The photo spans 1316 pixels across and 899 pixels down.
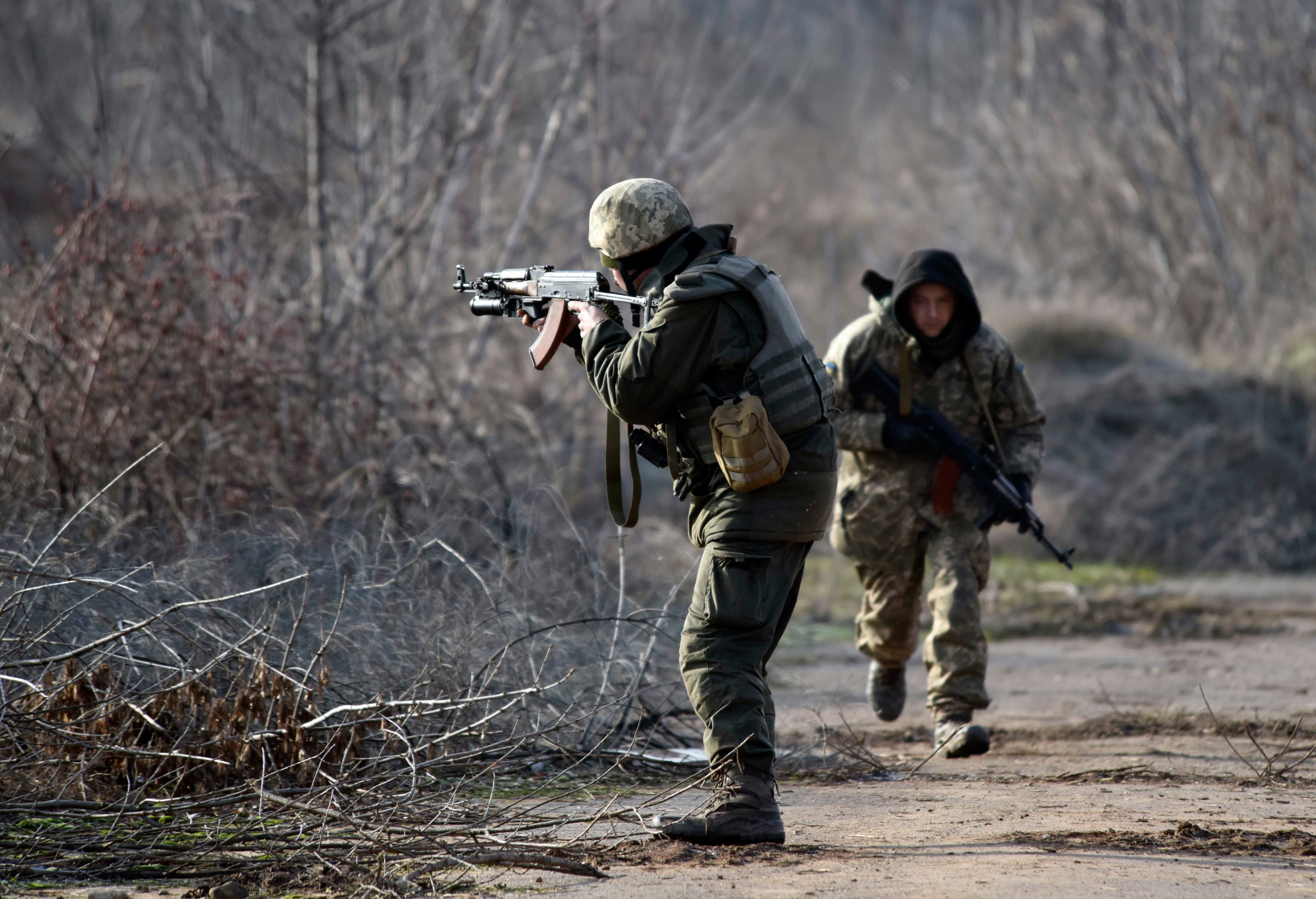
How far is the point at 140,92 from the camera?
1516 cm

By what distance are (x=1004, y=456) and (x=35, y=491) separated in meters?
4.40

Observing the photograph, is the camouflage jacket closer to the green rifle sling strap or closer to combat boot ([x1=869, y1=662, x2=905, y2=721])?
combat boot ([x1=869, y1=662, x2=905, y2=721])

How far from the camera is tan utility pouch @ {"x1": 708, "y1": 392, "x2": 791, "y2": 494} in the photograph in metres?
3.27

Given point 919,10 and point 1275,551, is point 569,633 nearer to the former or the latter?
point 1275,551

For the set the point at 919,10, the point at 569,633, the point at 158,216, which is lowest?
the point at 569,633

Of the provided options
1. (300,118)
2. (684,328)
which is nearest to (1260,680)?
(684,328)

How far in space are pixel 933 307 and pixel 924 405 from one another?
0.41 meters

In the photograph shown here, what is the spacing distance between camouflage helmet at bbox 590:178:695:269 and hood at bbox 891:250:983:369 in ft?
5.83

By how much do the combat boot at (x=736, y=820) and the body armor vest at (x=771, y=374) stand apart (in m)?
0.83

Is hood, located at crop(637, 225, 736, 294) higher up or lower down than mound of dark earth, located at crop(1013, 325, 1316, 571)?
higher up

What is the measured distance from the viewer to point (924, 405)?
5273 millimetres

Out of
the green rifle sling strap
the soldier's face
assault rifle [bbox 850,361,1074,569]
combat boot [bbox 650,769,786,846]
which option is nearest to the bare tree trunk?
assault rifle [bbox 850,361,1074,569]

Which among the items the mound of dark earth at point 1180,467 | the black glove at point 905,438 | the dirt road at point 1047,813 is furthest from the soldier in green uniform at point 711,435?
the mound of dark earth at point 1180,467

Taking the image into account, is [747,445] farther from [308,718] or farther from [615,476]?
[308,718]
